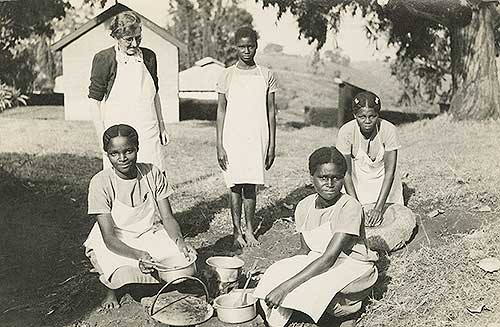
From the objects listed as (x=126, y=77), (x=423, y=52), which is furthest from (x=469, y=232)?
(x=423, y=52)

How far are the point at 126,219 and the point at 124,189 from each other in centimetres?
18

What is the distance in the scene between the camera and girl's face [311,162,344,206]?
3.07 metres

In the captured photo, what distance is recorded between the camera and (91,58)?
56.9 feet

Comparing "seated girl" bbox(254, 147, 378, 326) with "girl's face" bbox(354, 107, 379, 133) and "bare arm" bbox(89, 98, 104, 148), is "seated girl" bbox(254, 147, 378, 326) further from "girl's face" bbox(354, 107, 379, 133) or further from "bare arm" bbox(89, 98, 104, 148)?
"bare arm" bbox(89, 98, 104, 148)

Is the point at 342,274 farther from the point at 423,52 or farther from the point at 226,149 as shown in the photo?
the point at 423,52

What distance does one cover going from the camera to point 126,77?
404 cm

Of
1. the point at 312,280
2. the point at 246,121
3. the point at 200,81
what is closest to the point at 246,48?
the point at 246,121

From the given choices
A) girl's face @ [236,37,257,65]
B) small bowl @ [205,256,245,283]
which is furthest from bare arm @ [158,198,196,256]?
girl's face @ [236,37,257,65]

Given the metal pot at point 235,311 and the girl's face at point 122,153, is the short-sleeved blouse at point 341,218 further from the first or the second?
the girl's face at point 122,153

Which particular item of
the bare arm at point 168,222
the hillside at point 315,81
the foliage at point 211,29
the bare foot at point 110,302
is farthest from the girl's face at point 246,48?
the foliage at point 211,29

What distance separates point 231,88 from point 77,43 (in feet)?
47.1

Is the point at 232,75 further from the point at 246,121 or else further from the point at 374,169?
the point at 374,169

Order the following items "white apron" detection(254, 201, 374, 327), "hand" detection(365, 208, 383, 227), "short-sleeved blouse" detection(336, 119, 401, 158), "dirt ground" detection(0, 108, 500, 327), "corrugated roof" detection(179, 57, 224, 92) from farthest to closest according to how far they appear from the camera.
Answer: "corrugated roof" detection(179, 57, 224, 92)
"short-sleeved blouse" detection(336, 119, 401, 158)
"hand" detection(365, 208, 383, 227)
"dirt ground" detection(0, 108, 500, 327)
"white apron" detection(254, 201, 374, 327)

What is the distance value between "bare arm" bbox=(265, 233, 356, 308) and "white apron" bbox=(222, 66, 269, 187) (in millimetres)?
1404
